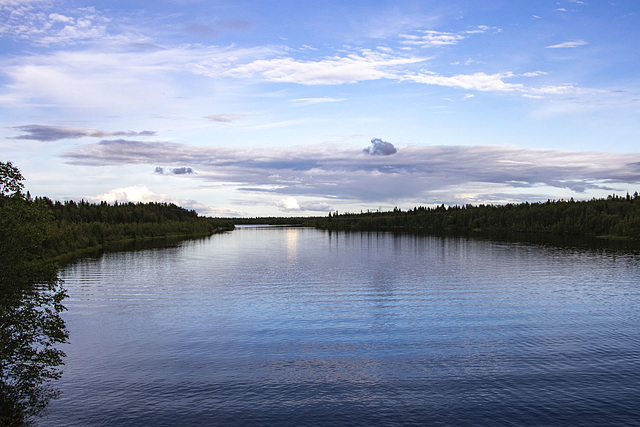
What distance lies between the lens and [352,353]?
96.5ft

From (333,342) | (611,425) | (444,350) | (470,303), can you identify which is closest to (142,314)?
(333,342)

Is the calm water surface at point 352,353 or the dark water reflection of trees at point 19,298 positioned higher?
the dark water reflection of trees at point 19,298

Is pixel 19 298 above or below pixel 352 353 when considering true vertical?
above

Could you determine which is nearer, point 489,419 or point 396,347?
Answer: point 489,419

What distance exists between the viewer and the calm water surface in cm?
2136

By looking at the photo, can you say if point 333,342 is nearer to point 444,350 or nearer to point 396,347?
point 396,347

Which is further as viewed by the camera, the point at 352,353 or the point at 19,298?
the point at 352,353

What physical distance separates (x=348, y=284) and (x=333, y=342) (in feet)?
86.5

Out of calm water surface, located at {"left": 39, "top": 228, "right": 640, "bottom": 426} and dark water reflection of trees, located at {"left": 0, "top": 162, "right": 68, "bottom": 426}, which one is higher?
dark water reflection of trees, located at {"left": 0, "top": 162, "right": 68, "bottom": 426}

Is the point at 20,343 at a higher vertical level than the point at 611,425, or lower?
higher

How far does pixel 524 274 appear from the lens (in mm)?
66125

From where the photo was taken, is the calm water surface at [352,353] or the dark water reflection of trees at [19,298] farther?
the calm water surface at [352,353]

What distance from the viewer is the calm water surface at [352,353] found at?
2136 cm

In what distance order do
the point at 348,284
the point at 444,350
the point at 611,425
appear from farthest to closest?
the point at 348,284 < the point at 444,350 < the point at 611,425
